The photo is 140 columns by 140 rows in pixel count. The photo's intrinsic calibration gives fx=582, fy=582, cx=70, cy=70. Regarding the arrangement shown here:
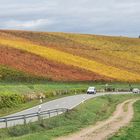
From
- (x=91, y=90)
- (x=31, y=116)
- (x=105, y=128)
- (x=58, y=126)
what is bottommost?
(x=91, y=90)

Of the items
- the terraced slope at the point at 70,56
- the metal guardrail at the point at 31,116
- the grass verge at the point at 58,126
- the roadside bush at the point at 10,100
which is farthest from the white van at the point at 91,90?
the metal guardrail at the point at 31,116

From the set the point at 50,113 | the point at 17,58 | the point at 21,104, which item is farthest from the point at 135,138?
the point at 17,58

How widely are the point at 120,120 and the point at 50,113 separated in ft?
22.0

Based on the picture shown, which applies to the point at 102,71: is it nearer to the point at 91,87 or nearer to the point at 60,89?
the point at 91,87

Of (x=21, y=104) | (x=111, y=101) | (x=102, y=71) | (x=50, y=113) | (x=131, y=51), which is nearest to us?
(x=50, y=113)

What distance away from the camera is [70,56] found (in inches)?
4316

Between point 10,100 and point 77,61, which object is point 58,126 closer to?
point 10,100

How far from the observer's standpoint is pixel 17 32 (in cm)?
13638

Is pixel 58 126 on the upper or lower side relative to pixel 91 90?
upper

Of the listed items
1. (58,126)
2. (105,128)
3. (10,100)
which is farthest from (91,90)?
(58,126)

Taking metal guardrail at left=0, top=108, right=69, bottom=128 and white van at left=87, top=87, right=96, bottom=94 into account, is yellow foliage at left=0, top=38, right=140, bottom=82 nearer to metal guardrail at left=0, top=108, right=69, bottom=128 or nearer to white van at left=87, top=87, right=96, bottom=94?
white van at left=87, top=87, right=96, bottom=94

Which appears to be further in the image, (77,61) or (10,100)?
(77,61)

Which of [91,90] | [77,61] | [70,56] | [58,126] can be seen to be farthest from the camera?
[70,56]

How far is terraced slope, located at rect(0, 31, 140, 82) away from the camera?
306 ft
